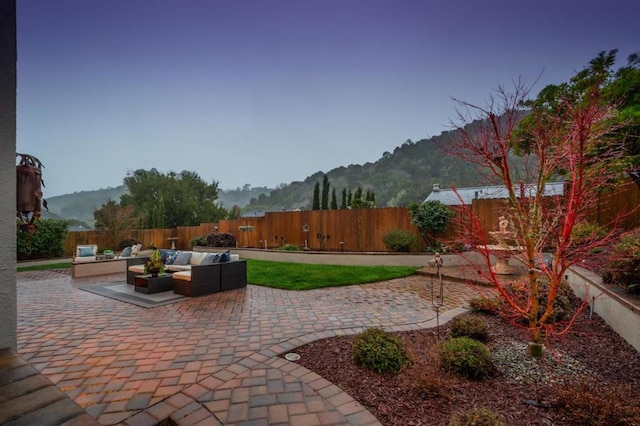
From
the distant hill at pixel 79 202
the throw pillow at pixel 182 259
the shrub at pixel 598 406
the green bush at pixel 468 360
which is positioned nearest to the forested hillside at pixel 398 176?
the throw pillow at pixel 182 259

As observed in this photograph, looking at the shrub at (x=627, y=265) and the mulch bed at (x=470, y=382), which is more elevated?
the shrub at (x=627, y=265)

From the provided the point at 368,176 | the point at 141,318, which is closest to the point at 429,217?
the point at 141,318

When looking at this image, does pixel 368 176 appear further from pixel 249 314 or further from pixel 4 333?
pixel 4 333

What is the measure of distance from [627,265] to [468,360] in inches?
101

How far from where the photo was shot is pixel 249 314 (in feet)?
15.0

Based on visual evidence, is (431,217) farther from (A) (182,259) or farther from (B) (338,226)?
(A) (182,259)

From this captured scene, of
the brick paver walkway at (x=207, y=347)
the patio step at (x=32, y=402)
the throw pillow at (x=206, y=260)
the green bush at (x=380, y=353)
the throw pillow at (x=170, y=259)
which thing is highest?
the patio step at (x=32, y=402)

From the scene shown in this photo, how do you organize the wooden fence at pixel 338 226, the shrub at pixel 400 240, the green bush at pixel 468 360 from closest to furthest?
1. the green bush at pixel 468 360
2. the wooden fence at pixel 338 226
3. the shrub at pixel 400 240

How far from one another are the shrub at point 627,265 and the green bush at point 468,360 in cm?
194

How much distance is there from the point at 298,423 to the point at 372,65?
33.6 feet

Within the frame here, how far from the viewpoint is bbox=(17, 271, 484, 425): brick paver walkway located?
2.14m

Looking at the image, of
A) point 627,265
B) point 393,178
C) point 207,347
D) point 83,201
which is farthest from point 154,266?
point 83,201

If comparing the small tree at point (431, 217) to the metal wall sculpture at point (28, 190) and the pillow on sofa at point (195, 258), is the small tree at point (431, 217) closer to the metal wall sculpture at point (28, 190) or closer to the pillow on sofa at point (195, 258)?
the pillow on sofa at point (195, 258)

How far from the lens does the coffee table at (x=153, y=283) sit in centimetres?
593
